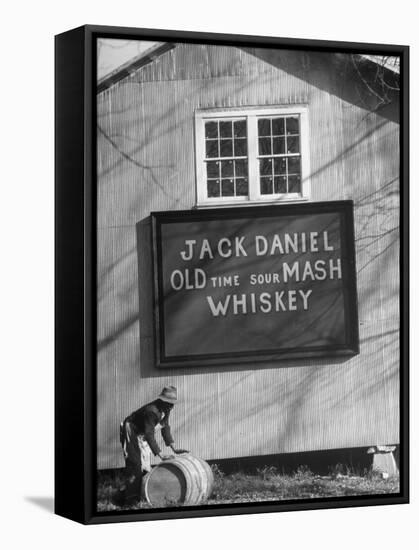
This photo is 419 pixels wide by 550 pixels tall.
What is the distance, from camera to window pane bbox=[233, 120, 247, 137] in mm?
13633

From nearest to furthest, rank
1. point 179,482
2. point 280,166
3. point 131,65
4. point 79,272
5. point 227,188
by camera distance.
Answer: point 79,272 < point 131,65 < point 179,482 < point 227,188 < point 280,166

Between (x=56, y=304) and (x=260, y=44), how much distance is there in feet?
9.08

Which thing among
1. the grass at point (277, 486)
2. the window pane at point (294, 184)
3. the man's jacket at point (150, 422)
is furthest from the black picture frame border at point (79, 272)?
the window pane at point (294, 184)

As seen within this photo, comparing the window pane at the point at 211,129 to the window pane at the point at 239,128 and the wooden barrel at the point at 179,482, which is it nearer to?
the window pane at the point at 239,128

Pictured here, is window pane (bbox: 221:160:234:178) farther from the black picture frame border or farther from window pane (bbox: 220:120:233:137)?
the black picture frame border

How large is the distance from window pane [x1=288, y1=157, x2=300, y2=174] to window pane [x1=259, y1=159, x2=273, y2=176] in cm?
17

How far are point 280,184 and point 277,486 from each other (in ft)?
8.34

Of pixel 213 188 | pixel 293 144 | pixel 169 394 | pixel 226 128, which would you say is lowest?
pixel 169 394

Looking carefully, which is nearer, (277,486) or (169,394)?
(169,394)

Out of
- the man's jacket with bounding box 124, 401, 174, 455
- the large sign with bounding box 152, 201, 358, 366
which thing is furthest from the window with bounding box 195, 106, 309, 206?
the man's jacket with bounding box 124, 401, 174, 455

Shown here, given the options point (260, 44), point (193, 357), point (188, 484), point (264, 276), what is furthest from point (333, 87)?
point (188, 484)

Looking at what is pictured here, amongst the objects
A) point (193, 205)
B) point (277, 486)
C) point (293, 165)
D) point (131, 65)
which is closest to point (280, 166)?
point (293, 165)

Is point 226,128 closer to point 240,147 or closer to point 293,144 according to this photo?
point 240,147

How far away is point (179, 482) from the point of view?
13.4m
